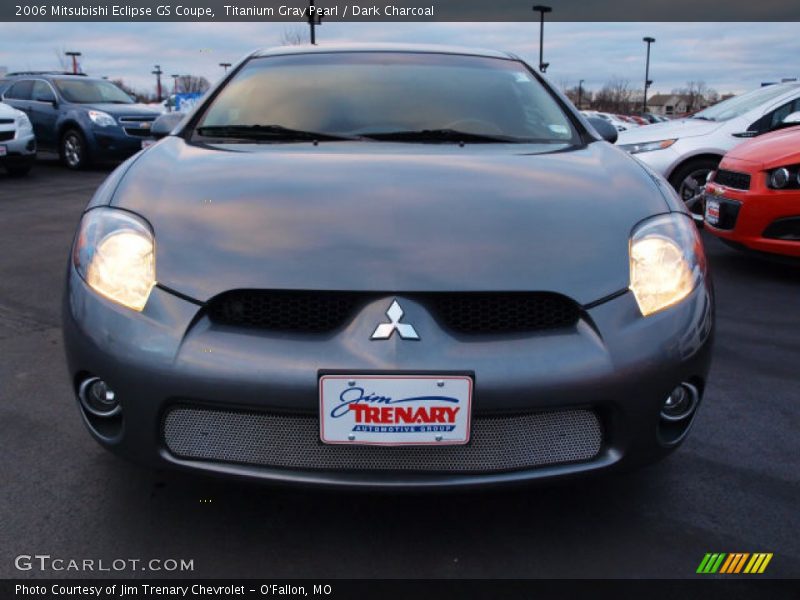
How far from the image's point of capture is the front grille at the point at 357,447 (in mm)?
1801

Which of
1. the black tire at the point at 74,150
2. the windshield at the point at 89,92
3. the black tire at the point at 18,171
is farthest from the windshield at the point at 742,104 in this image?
the windshield at the point at 89,92

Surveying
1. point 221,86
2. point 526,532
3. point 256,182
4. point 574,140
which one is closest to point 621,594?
point 526,532

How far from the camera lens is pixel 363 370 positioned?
1.71m

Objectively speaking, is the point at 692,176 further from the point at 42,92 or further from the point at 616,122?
the point at 616,122

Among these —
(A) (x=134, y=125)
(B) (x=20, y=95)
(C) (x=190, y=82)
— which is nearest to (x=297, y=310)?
(A) (x=134, y=125)

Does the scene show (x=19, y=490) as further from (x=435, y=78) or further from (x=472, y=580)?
(x=435, y=78)

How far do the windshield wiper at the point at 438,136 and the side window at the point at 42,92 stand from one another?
11953 mm

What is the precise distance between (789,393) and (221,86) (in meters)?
2.54

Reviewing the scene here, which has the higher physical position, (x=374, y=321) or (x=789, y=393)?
(x=374, y=321)

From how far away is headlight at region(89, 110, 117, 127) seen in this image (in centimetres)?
1225

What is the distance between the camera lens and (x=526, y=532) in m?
2.08

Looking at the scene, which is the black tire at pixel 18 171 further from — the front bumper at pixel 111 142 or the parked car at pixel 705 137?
the parked car at pixel 705 137

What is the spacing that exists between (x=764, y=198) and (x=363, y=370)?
408cm

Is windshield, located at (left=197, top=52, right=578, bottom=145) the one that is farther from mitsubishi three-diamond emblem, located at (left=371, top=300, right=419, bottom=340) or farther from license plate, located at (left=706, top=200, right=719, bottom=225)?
license plate, located at (left=706, top=200, right=719, bottom=225)
